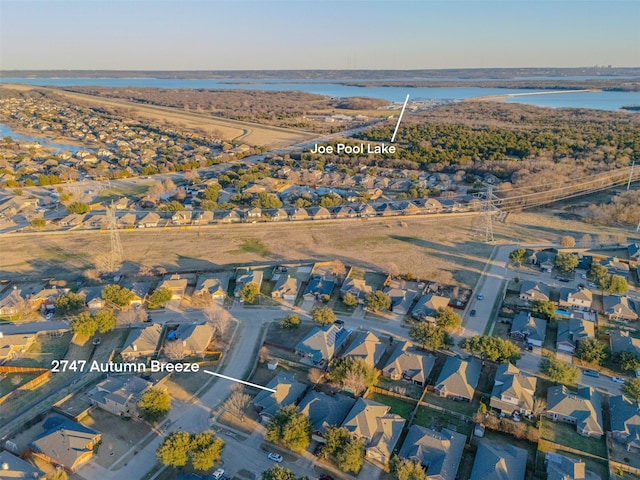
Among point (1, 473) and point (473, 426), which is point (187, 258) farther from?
point (473, 426)

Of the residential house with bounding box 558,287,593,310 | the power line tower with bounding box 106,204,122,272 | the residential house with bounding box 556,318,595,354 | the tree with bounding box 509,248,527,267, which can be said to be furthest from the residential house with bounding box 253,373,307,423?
the tree with bounding box 509,248,527,267

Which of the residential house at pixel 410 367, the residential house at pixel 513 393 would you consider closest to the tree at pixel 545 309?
the residential house at pixel 513 393

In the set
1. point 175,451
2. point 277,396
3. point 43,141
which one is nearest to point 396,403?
point 277,396

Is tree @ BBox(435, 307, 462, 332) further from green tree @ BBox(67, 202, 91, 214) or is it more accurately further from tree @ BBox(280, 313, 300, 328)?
green tree @ BBox(67, 202, 91, 214)

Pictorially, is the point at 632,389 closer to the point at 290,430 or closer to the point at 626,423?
the point at 626,423

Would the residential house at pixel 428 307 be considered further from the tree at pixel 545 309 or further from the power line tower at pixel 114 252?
the power line tower at pixel 114 252
